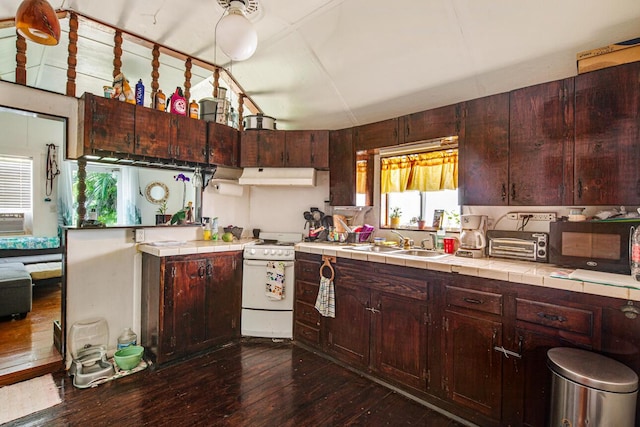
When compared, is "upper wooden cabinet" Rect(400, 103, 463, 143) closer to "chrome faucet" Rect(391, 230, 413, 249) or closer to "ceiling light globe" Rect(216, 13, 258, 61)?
"chrome faucet" Rect(391, 230, 413, 249)

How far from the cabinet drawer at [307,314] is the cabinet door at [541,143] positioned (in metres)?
1.93

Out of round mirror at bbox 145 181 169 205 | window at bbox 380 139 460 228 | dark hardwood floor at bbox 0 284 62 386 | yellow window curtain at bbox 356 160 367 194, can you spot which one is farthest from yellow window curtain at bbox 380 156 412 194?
dark hardwood floor at bbox 0 284 62 386

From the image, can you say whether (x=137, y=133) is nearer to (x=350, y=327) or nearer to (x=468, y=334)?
(x=350, y=327)

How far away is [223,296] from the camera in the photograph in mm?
3115

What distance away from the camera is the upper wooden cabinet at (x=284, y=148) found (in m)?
3.43

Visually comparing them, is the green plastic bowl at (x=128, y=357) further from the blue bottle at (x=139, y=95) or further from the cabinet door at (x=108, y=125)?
the blue bottle at (x=139, y=95)

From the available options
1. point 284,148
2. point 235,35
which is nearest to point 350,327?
point 284,148

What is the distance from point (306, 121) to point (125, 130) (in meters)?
1.93

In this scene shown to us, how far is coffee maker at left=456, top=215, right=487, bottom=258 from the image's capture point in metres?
2.45

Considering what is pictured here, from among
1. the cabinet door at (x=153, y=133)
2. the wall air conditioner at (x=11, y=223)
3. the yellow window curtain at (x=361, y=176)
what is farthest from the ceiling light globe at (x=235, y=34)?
the wall air conditioner at (x=11, y=223)

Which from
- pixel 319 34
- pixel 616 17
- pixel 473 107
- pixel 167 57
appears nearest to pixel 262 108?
pixel 167 57

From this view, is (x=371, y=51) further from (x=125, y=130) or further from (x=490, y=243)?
(x=125, y=130)

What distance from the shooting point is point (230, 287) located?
125 inches

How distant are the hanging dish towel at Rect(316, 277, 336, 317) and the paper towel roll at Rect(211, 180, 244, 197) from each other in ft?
5.29
